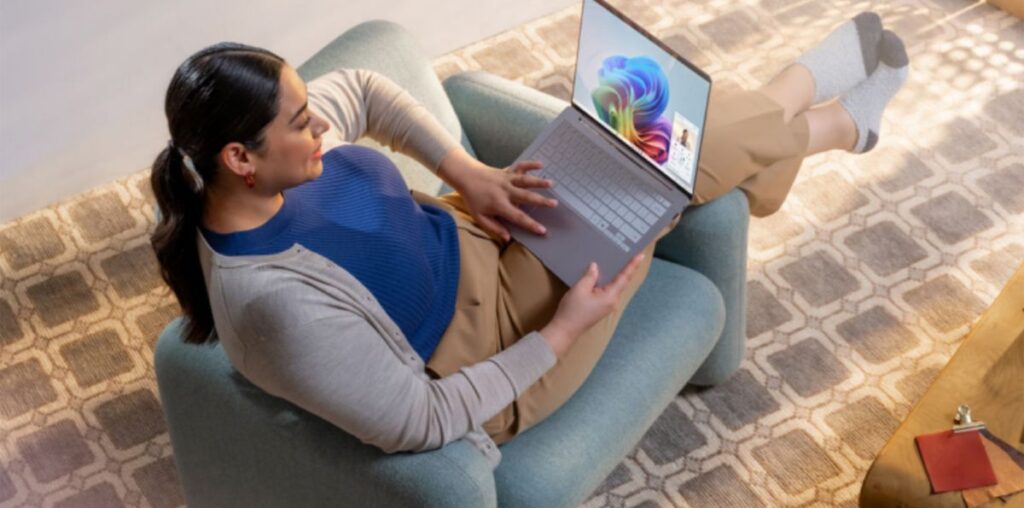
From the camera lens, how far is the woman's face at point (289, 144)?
185cm

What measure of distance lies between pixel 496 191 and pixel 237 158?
557 mm

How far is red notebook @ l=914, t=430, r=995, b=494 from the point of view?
209cm

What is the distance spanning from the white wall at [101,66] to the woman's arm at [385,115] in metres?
0.75

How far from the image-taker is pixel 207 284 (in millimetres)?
1948

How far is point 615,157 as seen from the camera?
231 centimetres

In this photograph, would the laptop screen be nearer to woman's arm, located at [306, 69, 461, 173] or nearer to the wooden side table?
woman's arm, located at [306, 69, 461, 173]

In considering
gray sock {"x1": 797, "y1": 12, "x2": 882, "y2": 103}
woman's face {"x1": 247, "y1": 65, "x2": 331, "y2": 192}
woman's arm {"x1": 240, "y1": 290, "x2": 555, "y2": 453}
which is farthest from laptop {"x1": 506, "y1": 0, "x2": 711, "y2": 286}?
gray sock {"x1": 797, "y1": 12, "x2": 882, "y2": 103}

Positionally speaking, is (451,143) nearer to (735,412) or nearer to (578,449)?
(578,449)

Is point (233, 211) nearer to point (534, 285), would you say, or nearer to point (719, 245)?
point (534, 285)

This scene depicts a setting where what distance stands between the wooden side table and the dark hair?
1056 millimetres

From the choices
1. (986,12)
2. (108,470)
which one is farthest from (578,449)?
(986,12)

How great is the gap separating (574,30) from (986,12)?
1.05 meters

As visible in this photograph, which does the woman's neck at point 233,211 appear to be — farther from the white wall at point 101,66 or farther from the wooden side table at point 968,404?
the white wall at point 101,66

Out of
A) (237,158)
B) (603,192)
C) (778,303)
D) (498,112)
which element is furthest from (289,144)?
(778,303)
